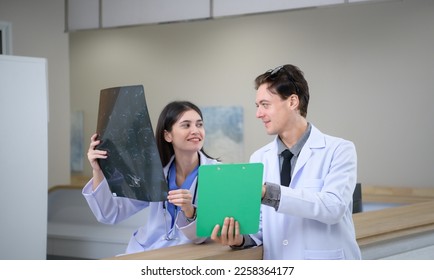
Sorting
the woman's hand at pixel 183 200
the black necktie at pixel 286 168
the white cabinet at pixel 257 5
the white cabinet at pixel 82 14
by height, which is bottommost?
the woman's hand at pixel 183 200

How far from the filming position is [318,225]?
1.81 metres

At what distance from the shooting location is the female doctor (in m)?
2.04

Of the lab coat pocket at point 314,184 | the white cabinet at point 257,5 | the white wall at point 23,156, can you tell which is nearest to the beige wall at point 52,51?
the white wall at point 23,156

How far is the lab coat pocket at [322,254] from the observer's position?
5.93 ft

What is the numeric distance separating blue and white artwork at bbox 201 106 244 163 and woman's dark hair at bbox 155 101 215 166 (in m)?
1.32

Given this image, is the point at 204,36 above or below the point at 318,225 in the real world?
above

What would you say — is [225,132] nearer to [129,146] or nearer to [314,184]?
[129,146]

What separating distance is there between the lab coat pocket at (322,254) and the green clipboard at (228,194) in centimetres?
21

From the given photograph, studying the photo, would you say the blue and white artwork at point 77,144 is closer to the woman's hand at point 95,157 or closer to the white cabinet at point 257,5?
the white cabinet at point 257,5

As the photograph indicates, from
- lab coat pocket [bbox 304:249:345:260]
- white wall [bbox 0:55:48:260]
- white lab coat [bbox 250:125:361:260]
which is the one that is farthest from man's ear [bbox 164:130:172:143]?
white wall [bbox 0:55:48:260]

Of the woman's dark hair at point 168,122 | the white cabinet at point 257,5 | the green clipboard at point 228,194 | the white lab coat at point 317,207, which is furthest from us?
the white cabinet at point 257,5

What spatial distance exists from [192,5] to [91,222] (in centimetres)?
165
